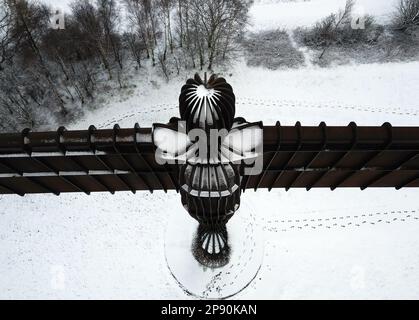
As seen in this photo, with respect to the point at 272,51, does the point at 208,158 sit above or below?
below

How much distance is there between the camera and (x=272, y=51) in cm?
3048

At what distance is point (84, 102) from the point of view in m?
27.9

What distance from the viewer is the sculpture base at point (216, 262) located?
691 inches

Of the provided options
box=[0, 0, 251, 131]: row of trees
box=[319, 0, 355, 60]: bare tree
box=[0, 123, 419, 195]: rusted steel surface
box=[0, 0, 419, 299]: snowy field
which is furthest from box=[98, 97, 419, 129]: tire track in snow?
box=[0, 123, 419, 195]: rusted steel surface

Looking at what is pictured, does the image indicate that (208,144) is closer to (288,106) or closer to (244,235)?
(244,235)

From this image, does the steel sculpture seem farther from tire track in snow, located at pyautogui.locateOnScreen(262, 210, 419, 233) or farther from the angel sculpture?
tire track in snow, located at pyautogui.locateOnScreen(262, 210, 419, 233)

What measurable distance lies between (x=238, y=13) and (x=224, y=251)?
20.3 metres

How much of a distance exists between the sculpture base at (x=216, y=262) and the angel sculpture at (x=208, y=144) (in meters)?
8.25

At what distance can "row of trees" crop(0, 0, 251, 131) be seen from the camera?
27500mm

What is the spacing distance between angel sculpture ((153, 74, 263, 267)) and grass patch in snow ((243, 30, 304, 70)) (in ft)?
72.0

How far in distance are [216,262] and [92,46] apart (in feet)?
69.2

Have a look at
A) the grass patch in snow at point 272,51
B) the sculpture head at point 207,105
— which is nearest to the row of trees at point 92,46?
the grass patch in snow at point 272,51

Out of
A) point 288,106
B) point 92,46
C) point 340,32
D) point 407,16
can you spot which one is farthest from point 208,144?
point 407,16

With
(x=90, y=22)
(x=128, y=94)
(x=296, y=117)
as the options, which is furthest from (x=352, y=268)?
(x=90, y=22)
